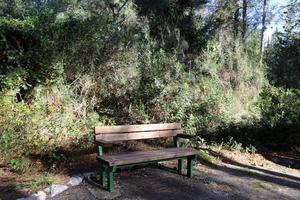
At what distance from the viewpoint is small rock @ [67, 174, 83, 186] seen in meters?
4.29

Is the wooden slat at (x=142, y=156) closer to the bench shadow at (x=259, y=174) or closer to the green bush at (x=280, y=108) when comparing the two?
the bench shadow at (x=259, y=174)

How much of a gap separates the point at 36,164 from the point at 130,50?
14.9 ft

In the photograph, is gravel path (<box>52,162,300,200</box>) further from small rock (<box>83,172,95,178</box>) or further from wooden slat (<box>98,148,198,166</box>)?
wooden slat (<box>98,148,198,166</box>)

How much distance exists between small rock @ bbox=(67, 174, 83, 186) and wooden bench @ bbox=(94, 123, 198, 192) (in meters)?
0.35

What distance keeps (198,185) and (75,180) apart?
5.74ft

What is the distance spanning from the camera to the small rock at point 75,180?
4.29m

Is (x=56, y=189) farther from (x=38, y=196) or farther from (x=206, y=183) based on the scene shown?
(x=206, y=183)

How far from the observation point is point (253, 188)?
182 inches

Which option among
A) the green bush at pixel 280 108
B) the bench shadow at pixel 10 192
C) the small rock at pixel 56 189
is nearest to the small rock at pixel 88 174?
the small rock at pixel 56 189

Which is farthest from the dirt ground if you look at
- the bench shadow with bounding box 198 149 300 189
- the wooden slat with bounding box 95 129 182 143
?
the wooden slat with bounding box 95 129 182 143

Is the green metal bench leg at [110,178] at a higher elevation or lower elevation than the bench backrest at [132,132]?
lower

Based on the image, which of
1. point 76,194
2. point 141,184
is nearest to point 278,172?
point 141,184

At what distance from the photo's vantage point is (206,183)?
184 inches

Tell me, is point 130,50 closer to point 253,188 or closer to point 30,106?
point 30,106
